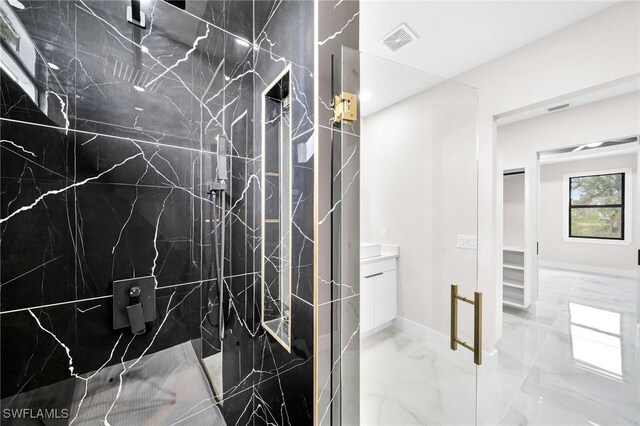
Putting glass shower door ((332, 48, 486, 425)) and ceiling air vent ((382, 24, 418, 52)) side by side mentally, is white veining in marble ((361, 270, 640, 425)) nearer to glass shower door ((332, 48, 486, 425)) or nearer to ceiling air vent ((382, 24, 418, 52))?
glass shower door ((332, 48, 486, 425))

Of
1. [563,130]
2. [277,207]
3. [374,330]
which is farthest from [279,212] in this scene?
[563,130]

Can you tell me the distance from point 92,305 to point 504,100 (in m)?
3.31

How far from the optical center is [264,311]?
4.66 ft

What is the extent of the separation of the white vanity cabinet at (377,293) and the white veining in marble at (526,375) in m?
0.08

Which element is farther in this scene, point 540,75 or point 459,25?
point 540,75

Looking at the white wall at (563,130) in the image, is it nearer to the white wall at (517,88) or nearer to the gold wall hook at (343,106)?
the white wall at (517,88)

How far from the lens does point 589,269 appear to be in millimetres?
6164

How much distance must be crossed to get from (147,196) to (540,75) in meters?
3.03

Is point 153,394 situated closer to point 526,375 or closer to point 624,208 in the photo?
point 526,375

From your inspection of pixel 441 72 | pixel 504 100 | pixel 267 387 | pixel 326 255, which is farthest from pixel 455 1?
pixel 267 387

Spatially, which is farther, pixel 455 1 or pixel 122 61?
pixel 455 1

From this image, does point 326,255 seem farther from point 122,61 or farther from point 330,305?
point 122,61

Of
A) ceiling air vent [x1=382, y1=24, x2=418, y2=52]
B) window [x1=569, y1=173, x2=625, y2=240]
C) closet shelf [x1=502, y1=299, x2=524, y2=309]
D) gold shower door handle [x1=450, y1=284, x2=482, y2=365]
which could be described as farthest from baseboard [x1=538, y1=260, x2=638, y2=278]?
ceiling air vent [x1=382, y1=24, x2=418, y2=52]

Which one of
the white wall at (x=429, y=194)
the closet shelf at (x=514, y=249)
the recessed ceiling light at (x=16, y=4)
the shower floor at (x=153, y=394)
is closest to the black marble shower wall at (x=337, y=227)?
the white wall at (x=429, y=194)
